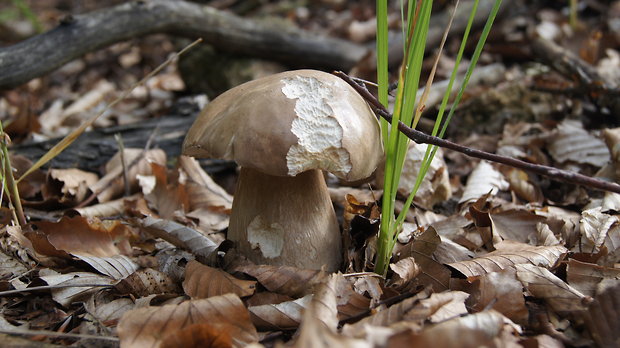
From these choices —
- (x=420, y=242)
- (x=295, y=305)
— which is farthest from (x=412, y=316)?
(x=420, y=242)

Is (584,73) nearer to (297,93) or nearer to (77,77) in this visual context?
(297,93)

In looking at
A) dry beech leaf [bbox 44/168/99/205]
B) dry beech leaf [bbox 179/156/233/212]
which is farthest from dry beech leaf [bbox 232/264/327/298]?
dry beech leaf [bbox 44/168/99/205]

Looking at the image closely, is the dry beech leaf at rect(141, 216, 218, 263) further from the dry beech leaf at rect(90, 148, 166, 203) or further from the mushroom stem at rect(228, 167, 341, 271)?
the dry beech leaf at rect(90, 148, 166, 203)

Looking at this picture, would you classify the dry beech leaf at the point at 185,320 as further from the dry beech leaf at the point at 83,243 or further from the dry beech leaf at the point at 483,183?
the dry beech leaf at the point at 483,183

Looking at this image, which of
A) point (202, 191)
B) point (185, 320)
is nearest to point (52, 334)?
point (185, 320)

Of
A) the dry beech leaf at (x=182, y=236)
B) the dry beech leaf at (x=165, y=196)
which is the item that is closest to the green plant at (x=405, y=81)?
the dry beech leaf at (x=182, y=236)

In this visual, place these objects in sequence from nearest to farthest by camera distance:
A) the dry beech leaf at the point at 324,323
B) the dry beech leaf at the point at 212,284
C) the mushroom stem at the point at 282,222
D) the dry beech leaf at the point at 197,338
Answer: the dry beech leaf at the point at 324,323, the dry beech leaf at the point at 197,338, the dry beech leaf at the point at 212,284, the mushroom stem at the point at 282,222
